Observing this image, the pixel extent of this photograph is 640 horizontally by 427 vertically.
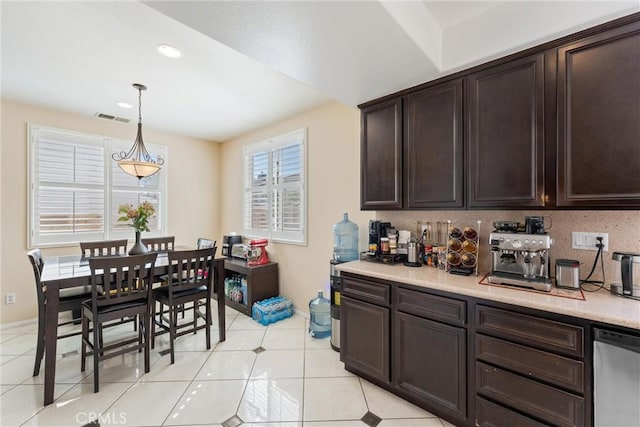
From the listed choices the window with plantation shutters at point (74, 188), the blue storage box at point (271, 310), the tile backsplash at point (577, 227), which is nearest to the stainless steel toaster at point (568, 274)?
the tile backsplash at point (577, 227)

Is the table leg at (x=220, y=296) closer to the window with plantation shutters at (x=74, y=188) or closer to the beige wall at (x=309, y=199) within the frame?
the beige wall at (x=309, y=199)

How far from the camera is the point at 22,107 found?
333 cm

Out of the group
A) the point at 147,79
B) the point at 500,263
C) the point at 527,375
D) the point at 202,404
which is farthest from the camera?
the point at 147,79

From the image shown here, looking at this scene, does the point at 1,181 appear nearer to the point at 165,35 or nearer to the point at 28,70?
the point at 28,70

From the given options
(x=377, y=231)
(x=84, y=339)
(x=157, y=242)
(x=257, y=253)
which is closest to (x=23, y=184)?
(x=157, y=242)

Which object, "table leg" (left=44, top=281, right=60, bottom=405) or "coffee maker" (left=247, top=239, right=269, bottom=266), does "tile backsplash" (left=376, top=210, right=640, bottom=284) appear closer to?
"coffee maker" (left=247, top=239, right=269, bottom=266)

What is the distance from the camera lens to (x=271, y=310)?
11.3 feet

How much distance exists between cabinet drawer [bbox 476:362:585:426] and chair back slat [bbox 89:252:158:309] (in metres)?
2.57

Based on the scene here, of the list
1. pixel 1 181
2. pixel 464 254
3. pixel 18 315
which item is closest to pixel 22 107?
pixel 1 181

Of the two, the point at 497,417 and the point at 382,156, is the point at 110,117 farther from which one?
the point at 497,417

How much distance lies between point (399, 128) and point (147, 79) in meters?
2.50

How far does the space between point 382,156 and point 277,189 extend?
196 cm

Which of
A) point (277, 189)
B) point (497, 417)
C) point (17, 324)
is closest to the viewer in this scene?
point (497, 417)

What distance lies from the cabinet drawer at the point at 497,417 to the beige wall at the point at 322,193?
5.55 ft
